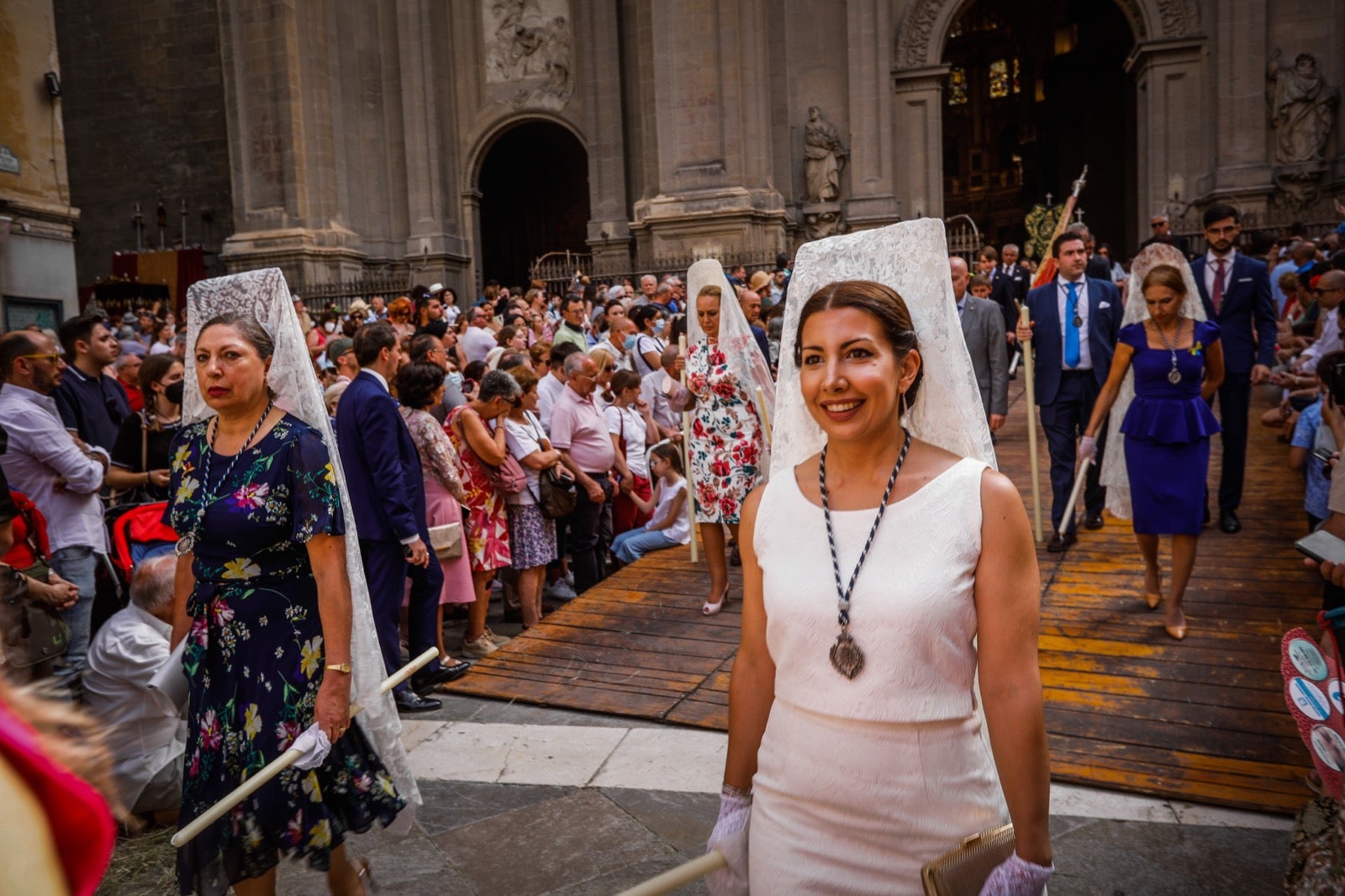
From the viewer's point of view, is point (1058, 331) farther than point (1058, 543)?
Yes

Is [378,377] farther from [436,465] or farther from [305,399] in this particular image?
[305,399]

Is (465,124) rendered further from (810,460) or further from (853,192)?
(810,460)

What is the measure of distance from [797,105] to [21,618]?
2019cm

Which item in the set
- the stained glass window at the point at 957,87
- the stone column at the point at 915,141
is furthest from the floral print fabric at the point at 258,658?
the stained glass window at the point at 957,87

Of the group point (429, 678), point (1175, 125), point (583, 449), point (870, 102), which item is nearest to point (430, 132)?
point (870, 102)

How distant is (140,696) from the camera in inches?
164

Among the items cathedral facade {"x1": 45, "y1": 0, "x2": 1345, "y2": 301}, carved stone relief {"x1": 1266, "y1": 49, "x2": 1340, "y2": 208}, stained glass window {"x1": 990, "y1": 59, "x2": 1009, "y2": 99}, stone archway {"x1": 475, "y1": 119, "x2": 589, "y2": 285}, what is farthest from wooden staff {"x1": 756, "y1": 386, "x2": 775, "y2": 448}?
stained glass window {"x1": 990, "y1": 59, "x2": 1009, "y2": 99}

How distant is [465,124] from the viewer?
953 inches

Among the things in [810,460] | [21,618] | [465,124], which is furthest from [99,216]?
[810,460]

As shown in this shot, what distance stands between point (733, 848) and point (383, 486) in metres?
3.32

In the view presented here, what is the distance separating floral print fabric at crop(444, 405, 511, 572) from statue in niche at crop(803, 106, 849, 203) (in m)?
16.1

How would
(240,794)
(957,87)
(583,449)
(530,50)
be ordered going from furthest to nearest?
(957,87), (530,50), (583,449), (240,794)

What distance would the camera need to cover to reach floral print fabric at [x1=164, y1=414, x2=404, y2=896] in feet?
9.16

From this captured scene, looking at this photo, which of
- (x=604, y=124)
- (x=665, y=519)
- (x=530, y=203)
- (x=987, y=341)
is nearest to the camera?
(x=987, y=341)
